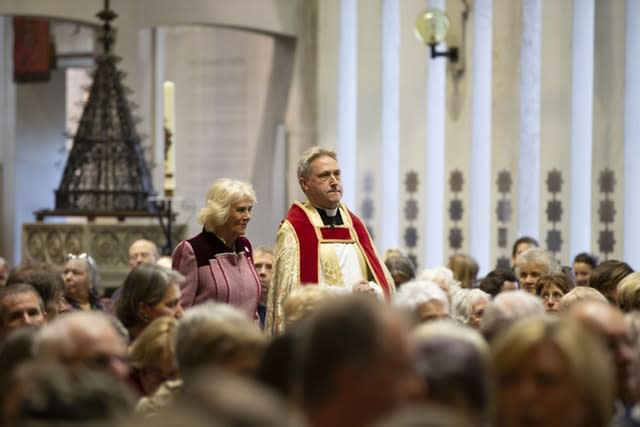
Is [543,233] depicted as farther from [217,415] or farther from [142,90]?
[217,415]

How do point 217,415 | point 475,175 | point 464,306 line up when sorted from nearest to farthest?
point 217,415 → point 464,306 → point 475,175

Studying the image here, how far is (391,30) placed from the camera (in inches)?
556

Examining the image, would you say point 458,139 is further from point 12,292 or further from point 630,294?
point 12,292

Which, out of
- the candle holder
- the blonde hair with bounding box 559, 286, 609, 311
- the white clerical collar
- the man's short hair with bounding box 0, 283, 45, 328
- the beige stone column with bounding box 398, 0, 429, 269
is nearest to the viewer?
the man's short hair with bounding box 0, 283, 45, 328

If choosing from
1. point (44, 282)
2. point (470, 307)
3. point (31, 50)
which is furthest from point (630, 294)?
point (31, 50)

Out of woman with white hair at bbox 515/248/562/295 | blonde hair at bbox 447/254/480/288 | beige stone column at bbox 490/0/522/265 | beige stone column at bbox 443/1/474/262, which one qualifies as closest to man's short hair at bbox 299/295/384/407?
woman with white hair at bbox 515/248/562/295

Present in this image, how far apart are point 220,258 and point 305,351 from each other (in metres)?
3.91

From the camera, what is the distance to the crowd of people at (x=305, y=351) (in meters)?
2.84

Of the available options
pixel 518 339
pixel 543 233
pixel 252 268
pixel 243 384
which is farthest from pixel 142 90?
pixel 243 384

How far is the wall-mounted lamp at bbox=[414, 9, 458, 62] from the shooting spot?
1274 cm

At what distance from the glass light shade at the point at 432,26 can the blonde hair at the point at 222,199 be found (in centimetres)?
634

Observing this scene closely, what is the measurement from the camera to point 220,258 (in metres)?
6.81

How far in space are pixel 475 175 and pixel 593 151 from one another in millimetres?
1422

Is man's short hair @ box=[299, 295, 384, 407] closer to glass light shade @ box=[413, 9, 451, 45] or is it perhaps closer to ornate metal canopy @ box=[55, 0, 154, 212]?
ornate metal canopy @ box=[55, 0, 154, 212]
